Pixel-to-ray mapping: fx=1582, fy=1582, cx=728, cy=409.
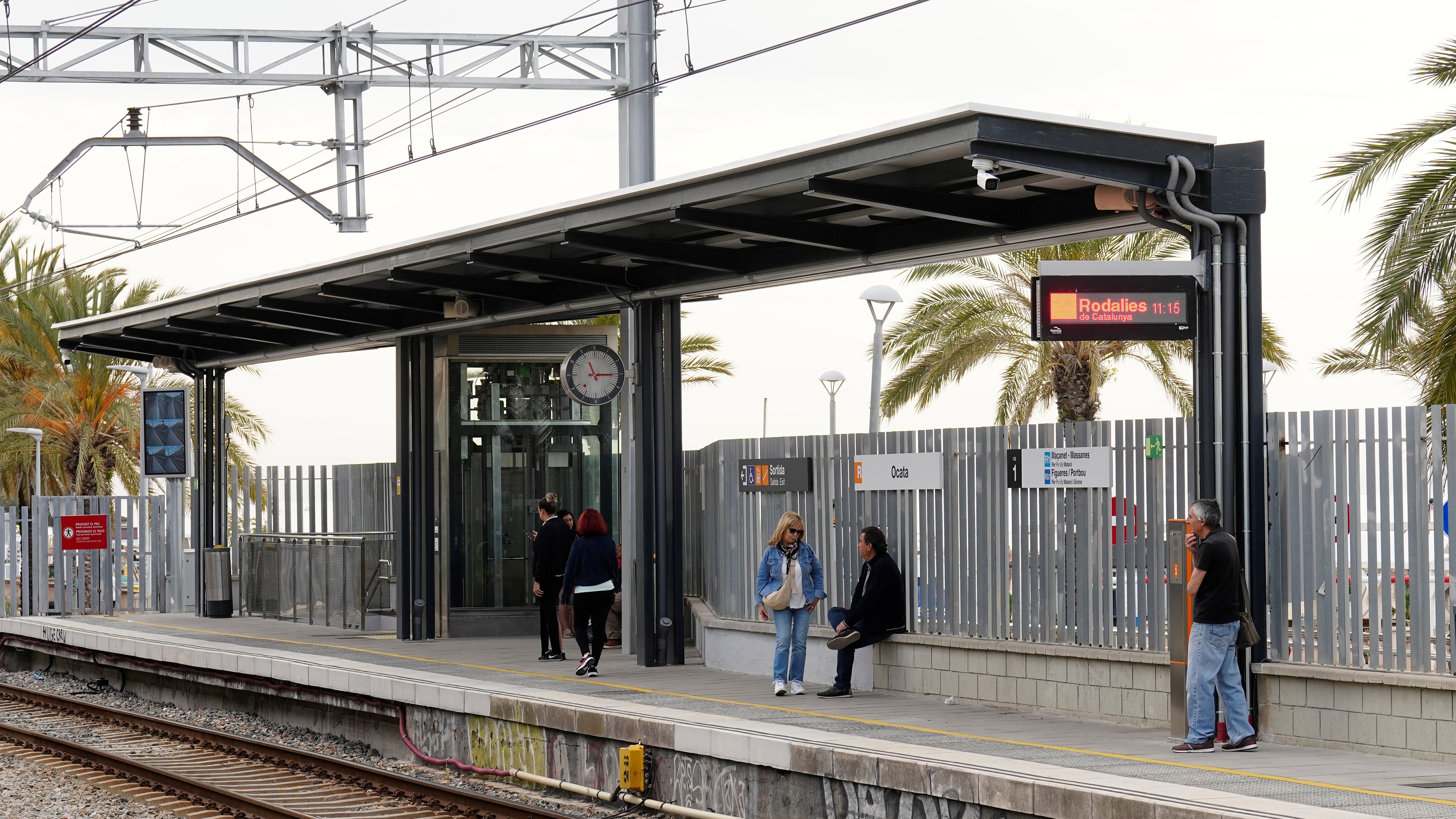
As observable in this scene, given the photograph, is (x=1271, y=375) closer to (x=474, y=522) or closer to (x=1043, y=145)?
(x=474, y=522)

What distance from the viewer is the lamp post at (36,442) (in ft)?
106

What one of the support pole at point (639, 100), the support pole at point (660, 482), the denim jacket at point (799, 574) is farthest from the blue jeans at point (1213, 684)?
the support pole at point (639, 100)

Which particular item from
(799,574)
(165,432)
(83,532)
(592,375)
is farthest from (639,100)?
(83,532)

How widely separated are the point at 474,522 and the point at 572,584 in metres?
4.48

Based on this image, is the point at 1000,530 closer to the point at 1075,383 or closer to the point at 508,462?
the point at 508,462

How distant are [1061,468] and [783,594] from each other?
2.58 meters

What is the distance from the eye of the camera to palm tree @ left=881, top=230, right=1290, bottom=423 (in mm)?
25047

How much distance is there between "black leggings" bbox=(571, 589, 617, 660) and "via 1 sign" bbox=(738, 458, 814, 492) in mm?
1607

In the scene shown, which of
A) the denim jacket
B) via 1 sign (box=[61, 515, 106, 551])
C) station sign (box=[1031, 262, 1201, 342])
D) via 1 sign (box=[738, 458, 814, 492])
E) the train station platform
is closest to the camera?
the train station platform

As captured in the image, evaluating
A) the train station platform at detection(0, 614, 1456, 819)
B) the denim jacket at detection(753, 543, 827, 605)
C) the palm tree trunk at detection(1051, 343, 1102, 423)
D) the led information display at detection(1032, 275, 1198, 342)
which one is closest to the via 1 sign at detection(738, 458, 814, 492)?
the denim jacket at detection(753, 543, 827, 605)

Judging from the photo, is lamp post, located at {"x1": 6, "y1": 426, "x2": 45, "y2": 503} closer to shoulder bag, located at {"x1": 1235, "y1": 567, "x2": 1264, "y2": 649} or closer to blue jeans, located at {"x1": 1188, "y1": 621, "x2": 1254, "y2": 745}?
blue jeans, located at {"x1": 1188, "y1": 621, "x2": 1254, "y2": 745}

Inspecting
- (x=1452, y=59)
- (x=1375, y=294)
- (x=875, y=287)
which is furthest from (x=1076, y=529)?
(x=875, y=287)

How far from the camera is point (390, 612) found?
1986 centimetres

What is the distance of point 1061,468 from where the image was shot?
11.4 meters
